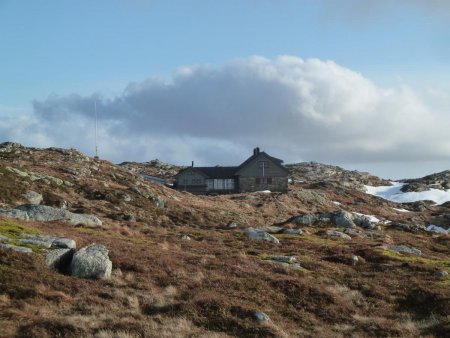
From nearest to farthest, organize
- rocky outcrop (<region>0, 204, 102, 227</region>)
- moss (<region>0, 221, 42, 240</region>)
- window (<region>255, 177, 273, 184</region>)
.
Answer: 1. moss (<region>0, 221, 42, 240</region>)
2. rocky outcrop (<region>0, 204, 102, 227</region>)
3. window (<region>255, 177, 273, 184</region>)

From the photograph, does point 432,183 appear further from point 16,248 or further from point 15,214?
point 16,248

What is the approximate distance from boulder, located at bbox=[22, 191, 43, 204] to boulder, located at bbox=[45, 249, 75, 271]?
94.0ft

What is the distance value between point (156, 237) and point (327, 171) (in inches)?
5400

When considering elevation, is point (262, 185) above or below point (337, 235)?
above

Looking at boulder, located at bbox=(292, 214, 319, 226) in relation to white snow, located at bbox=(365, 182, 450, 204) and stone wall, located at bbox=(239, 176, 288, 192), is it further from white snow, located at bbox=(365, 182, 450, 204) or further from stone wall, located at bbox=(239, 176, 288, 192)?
white snow, located at bbox=(365, 182, 450, 204)

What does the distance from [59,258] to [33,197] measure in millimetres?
30175

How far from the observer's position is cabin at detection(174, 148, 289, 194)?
100688 mm

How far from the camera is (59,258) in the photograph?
67.1 ft

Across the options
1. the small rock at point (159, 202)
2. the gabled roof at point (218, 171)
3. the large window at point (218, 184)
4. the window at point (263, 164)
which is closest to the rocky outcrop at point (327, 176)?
the window at point (263, 164)

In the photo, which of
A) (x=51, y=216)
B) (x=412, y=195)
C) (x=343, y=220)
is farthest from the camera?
(x=412, y=195)

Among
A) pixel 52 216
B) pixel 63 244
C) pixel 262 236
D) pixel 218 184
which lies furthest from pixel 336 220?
pixel 218 184

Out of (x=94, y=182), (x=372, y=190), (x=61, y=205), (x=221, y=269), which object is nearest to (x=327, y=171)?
(x=372, y=190)

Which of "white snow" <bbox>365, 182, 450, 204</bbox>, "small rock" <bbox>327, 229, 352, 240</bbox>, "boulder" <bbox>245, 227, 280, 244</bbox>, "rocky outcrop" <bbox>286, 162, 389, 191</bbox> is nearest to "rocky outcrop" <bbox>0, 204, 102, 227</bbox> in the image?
"boulder" <bbox>245, 227, 280, 244</bbox>

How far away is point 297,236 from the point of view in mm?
43719
